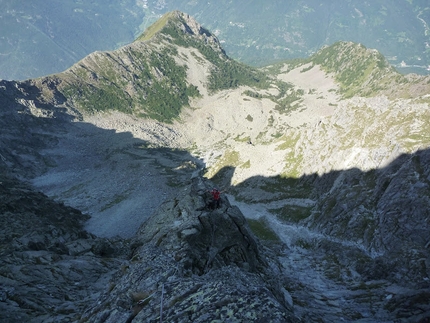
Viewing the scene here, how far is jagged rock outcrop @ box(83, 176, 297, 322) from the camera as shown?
13609 mm

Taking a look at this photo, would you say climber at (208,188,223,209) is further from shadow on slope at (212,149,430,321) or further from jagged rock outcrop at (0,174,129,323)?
jagged rock outcrop at (0,174,129,323)

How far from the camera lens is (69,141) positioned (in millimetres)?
150875

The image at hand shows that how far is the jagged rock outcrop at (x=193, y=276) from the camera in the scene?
13.6 metres

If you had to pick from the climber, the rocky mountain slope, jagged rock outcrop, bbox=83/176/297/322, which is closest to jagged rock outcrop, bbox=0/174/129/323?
the rocky mountain slope

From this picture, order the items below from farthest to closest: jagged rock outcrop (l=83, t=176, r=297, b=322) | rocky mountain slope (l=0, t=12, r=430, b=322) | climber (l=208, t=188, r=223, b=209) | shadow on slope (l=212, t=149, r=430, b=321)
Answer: climber (l=208, t=188, r=223, b=209) → shadow on slope (l=212, t=149, r=430, b=321) → rocky mountain slope (l=0, t=12, r=430, b=322) → jagged rock outcrop (l=83, t=176, r=297, b=322)

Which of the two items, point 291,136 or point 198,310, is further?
point 291,136

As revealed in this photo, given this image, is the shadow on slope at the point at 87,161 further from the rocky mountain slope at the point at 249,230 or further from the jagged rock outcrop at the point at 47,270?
the jagged rock outcrop at the point at 47,270

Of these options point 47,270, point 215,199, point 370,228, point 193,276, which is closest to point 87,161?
point 47,270

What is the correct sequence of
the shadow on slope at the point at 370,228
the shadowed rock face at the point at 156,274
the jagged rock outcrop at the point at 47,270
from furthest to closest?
the shadow on slope at the point at 370,228, the jagged rock outcrop at the point at 47,270, the shadowed rock face at the point at 156,274

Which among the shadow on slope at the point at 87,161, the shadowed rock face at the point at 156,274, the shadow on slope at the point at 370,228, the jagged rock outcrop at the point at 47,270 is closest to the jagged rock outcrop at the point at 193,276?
the shadowed rock face at the point at 156,274

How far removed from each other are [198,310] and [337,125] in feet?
241

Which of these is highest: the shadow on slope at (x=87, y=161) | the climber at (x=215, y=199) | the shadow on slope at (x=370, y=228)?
the shadow on slope at (x=87, y=161)

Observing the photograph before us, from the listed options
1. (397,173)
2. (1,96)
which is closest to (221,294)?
(397,173)

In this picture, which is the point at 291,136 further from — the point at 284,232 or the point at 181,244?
the point at 181,244
